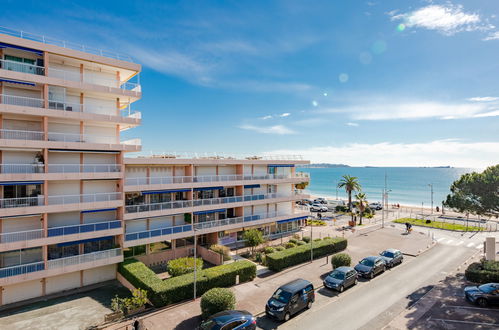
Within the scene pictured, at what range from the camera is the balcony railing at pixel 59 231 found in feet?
71.6

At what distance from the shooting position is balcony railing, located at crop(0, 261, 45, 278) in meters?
20.9

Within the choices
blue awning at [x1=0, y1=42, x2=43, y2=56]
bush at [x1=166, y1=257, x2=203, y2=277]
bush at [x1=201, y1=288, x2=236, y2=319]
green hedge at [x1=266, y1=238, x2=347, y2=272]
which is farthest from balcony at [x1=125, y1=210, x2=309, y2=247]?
blue awning at [x1=0, y1=42, x2=43, y2=56]

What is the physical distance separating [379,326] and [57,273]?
24404 millimetres

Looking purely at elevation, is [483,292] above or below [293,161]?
below

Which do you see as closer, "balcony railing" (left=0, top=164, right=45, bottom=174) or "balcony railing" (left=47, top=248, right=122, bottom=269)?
"balcony railing" (left=0, top=164, right=45, bottom=174)

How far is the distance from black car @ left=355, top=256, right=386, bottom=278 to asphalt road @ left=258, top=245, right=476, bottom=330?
553 millimetres

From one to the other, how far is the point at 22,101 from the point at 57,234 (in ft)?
37.1

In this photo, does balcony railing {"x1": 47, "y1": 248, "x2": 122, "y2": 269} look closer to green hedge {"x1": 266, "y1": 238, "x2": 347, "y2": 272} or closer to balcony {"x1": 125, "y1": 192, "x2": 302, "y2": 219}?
balcony {"x1": 125, "y1": 192, "x2": 302, "y2": 219}

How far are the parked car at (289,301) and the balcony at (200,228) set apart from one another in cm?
1474

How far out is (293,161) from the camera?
1703 inches

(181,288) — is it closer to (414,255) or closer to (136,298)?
(136,298)

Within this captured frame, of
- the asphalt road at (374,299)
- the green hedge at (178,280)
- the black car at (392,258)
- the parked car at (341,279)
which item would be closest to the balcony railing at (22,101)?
the green hedge at (178,280)

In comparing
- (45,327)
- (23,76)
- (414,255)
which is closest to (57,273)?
(45,327)

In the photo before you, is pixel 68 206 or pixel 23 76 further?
pixel 68 206
